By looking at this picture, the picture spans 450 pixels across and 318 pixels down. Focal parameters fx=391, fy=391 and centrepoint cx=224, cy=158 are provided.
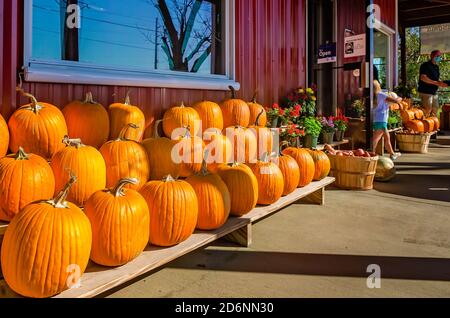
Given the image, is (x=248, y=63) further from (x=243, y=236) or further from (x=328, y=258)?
(x=328, y=258)

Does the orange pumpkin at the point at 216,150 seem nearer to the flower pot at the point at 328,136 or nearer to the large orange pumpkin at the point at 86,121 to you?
the large orange pumpkin at the point at 86,121

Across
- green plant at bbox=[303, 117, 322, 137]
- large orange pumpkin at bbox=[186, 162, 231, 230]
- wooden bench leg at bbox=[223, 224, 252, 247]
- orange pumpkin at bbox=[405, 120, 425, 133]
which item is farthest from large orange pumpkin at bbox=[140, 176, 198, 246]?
orange pumpkin at bbox=[405, 120, 425, 133]

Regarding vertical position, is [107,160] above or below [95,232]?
above

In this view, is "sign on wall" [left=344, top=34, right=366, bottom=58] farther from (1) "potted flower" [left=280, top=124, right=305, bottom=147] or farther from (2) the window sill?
(2) the window sill

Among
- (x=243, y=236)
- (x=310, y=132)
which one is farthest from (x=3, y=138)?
(x=310, y=132)

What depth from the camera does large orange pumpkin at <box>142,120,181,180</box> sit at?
9.21 ft

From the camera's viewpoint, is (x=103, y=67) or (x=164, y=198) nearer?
(x=164, y=198)

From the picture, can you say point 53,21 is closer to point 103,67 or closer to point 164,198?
point 103,67

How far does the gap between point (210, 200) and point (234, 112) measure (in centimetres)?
175

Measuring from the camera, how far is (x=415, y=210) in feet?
12.2

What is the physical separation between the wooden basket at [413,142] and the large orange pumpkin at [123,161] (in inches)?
269

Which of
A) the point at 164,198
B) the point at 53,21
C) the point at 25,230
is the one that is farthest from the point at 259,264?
the point at 53,21

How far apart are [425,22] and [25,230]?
14.4 metres
